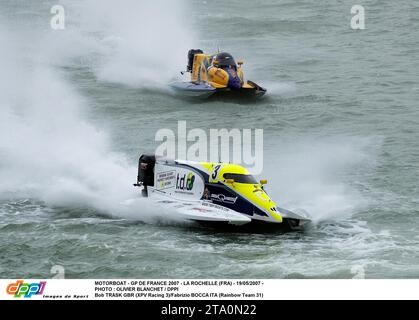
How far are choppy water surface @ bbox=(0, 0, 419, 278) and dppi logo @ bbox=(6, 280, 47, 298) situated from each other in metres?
4.14

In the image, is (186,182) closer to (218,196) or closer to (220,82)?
(218,196)

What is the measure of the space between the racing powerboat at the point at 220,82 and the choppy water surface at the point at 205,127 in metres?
0.66

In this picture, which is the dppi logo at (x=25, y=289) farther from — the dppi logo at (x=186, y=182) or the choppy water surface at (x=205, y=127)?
the dppi logo at (x=186, y=182)

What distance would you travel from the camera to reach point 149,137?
32125 mm

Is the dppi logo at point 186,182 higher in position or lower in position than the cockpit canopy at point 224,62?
lower

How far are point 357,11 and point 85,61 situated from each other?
1783cm

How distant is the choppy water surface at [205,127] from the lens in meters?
20.4

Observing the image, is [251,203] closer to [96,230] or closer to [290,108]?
[96,230]

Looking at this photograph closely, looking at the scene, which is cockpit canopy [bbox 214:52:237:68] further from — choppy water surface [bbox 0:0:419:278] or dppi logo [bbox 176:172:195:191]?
dppi logo [bbox 176:172:195:191]

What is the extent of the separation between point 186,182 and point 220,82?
14.2 m

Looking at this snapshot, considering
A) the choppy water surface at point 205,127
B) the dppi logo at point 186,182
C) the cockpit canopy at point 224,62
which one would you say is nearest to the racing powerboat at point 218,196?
the dppi logo at point 186,182

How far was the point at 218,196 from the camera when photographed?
22.3 metres

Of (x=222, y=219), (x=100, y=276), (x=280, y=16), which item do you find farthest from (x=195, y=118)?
(x=280, y=16)

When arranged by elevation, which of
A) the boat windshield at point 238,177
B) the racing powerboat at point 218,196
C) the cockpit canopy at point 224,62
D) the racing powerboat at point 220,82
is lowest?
the racing powerboat at point 218,196
